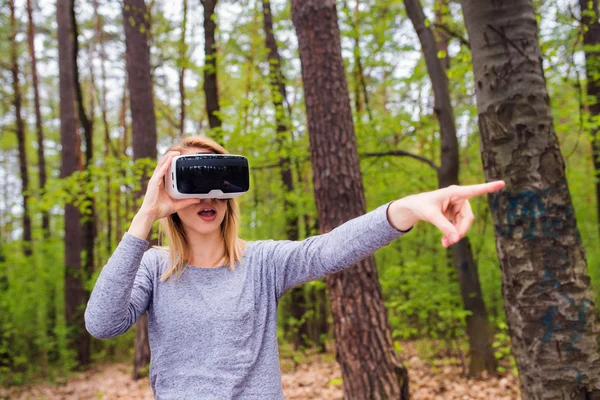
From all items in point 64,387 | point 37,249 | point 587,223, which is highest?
point 37,249

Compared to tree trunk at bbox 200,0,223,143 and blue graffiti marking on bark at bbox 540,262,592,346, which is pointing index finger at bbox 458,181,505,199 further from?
tree trunk at bbox 200,0,223,143

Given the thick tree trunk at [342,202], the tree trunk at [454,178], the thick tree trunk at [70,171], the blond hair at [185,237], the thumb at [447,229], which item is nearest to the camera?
the thumb at [447,229]

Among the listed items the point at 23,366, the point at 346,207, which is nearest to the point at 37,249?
the point at 23,366

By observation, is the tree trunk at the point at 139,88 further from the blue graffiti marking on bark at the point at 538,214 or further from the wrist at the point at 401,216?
the wrist at the point at 401,216

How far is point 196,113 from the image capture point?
16250mm

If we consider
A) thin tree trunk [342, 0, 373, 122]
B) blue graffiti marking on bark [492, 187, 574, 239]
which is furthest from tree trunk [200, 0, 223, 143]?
blue graffiti marking on bark [492, 187, 574, 239]

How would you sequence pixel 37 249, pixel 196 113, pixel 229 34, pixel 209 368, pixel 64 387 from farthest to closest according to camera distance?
pixel 196 113 < pixel 37 249 < pixel 229 34 < pixel 64 387 < pixel 209 368

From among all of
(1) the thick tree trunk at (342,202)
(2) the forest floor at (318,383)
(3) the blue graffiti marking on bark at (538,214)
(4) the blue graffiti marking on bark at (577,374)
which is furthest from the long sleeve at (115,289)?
(2) the forest floor at (318,383)

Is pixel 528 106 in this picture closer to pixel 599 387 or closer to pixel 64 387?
pixel 599 387

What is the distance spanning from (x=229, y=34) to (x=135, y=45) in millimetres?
2570

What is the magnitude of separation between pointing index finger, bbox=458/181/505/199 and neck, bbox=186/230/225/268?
88cm

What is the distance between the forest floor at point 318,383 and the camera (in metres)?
5.61

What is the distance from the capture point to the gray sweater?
56.4 inches

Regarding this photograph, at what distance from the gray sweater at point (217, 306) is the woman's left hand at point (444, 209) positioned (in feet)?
0.17
